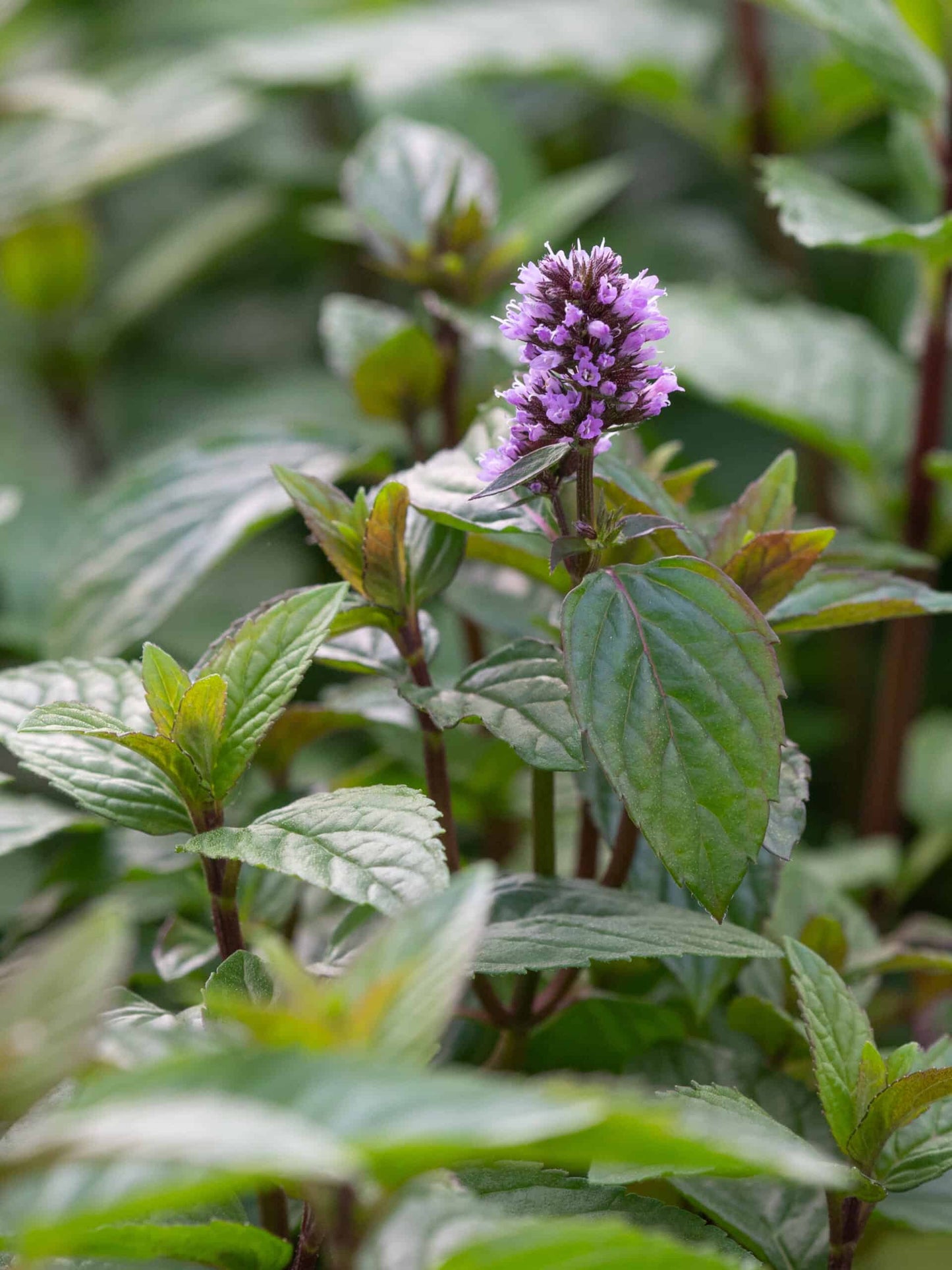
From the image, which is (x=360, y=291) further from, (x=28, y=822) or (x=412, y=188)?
(x=28, y=822)

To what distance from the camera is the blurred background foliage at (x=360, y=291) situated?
84 centimetres

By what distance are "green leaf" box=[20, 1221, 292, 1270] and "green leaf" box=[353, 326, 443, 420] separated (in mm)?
523

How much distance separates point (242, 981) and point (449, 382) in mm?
473

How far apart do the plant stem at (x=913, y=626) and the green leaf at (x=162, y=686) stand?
2.11ft

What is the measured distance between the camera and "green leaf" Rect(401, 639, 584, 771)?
19.0 inches

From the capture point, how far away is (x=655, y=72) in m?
1.15

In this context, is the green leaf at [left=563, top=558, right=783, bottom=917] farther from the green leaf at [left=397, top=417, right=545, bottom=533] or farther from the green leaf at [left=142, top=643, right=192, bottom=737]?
the green leaf at [left=142, top=643, right=192, bottom=737]

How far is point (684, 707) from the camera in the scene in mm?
478

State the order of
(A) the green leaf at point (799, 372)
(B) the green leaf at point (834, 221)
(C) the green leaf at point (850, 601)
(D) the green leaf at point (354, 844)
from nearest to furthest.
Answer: (D) the green leaf at point (354, 844), (C) the green leaf at point (850, 601), (B) the green leaf at point (834, 221), (A) the green leaf at point (799, 372)

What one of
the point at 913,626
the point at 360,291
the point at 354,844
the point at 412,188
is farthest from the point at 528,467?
A: the point at 360,291

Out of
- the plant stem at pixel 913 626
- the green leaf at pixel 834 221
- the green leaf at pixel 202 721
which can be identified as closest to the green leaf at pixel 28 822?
the green leaf at pixel 202 721

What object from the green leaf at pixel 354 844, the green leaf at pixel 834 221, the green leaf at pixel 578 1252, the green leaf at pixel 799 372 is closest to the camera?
the green leaf at pixel 578 1252

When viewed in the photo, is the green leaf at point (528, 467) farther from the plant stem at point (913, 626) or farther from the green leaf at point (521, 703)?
the plant stem at point (913, 626)

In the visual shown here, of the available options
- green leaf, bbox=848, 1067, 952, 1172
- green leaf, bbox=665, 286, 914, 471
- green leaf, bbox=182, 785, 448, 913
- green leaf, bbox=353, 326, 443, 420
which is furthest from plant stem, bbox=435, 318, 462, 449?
green leaf, bbox=848, 1067, 952, 1172
